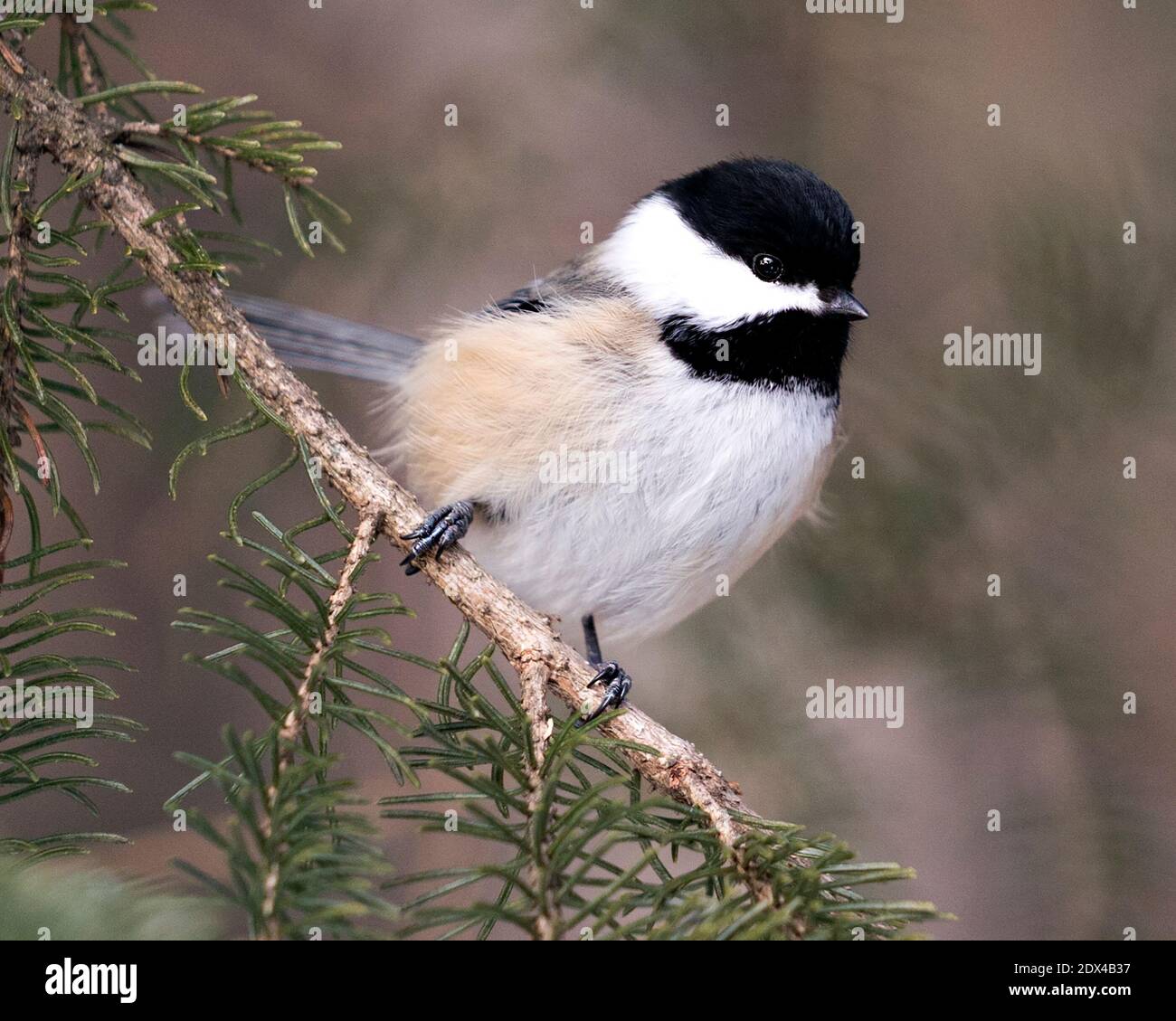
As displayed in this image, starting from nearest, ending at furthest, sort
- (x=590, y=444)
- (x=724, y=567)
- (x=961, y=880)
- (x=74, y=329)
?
(x=74, y=329), (x=590, y=444), (x=724, y=567), (x=961, y=880)

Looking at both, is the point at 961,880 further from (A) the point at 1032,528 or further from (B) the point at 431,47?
(B) the point at 431,47

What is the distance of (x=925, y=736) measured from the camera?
1978mm

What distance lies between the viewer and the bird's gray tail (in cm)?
194

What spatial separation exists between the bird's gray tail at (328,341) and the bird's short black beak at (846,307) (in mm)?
863

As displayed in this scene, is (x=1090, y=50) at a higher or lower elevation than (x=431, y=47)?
lower

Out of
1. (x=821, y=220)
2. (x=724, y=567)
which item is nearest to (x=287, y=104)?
(x=821, y=220)

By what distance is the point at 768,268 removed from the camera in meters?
1.68

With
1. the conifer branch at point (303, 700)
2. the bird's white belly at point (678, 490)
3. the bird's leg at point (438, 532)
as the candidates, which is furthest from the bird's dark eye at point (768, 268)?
the conifer branch at point (303, 700)

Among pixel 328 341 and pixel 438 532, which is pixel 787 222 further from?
pixel 328 341

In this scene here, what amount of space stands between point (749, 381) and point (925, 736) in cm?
82

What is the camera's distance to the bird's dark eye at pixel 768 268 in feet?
5.49

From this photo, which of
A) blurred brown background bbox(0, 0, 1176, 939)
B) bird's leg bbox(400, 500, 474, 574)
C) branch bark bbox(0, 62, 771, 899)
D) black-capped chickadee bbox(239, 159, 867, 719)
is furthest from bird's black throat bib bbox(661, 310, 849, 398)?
branch bark bbox(0, 62, 771, 899)

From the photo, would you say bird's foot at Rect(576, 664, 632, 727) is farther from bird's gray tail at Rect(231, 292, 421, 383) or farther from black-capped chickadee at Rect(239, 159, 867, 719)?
bird's gray tail at Rect(231, 292, 421, 383)

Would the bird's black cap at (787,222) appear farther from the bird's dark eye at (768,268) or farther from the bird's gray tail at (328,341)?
the bird's gray tail at (328,341)
